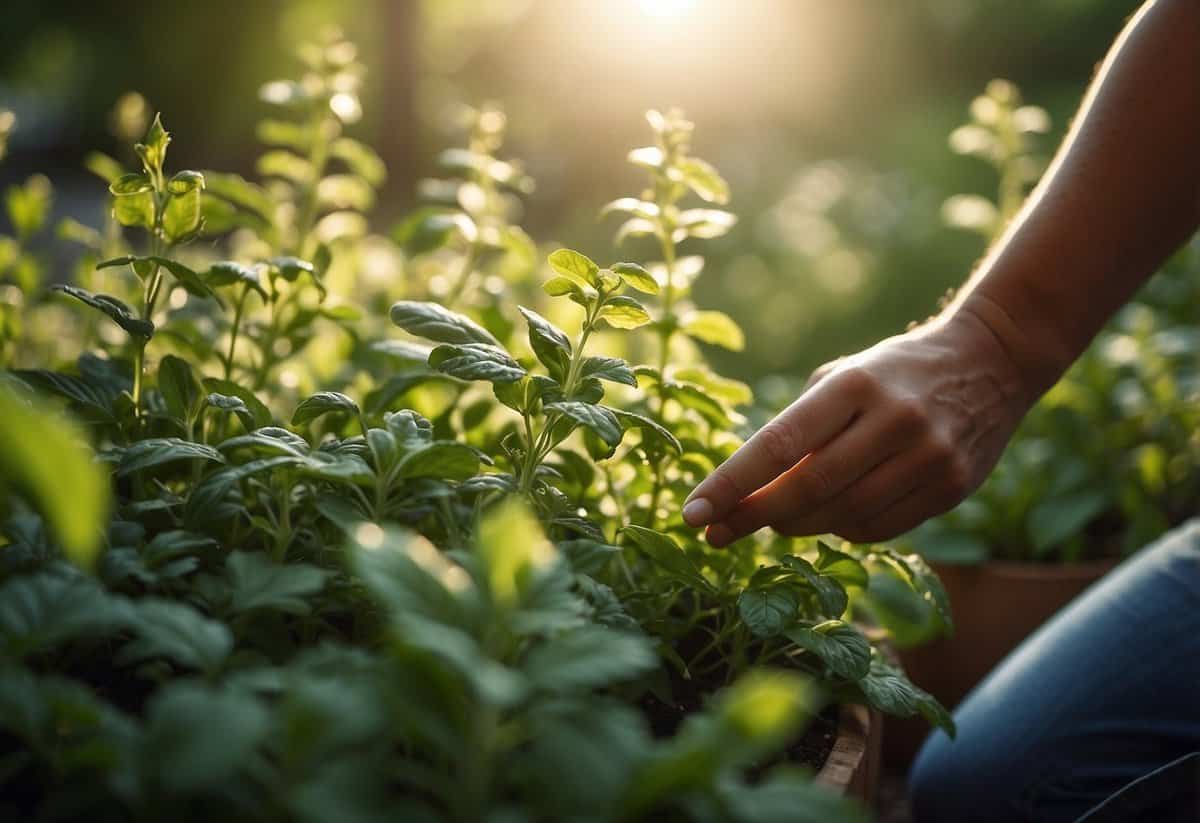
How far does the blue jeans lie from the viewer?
131 centimetres

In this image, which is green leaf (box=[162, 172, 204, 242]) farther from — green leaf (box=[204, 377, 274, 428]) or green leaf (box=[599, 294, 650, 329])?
green leaf (box=[599, 294, 650, 329])

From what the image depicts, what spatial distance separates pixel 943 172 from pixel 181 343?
4834mm

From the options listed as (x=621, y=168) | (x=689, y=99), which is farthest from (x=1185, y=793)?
(x=689, y=99)

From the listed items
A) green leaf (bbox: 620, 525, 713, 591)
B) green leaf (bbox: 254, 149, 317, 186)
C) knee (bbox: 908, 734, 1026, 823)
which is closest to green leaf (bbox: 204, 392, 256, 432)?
green leaf (bbox: 620, 525, 713, 591)

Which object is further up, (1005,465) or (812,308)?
(812,308)

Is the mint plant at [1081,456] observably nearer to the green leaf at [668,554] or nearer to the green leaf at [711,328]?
the green leaf at [711,328]

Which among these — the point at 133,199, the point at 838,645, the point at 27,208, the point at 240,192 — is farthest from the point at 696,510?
the point at 27,208

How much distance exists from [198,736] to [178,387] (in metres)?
0.55

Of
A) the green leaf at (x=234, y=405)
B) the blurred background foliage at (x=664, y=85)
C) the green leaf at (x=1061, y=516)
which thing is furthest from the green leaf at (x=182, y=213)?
the blurred background foliage at (x=664, y=85)

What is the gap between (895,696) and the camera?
2.91 ft

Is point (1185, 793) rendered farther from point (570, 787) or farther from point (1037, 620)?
point (570, 787)

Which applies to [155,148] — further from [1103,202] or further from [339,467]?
[1103,202]

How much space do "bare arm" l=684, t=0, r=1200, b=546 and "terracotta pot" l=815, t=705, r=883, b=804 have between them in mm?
183

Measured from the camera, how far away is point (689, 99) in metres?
7.45
